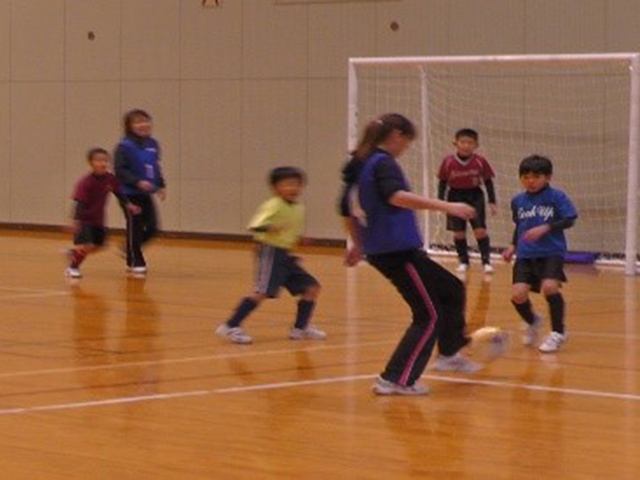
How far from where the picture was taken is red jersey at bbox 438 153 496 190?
752 inches

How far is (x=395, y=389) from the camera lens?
32.4 ft

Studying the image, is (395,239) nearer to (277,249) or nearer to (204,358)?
(204,358)

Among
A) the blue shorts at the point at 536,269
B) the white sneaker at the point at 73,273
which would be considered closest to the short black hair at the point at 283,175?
the blue shorts at the point at 536,269

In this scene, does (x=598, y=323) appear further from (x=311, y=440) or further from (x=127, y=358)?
(x=311, y=440)

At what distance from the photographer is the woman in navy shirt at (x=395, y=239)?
9828 mm

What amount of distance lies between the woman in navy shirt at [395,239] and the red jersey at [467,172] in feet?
29.7

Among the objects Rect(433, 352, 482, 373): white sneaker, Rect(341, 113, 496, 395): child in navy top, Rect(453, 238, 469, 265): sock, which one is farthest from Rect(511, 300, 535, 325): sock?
Rect(453, 238, 469, 265): sock

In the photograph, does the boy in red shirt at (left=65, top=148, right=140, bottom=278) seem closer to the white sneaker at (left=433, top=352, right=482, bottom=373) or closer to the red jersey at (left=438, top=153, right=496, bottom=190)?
the red jersey at (left=438, top=153, right=496, bottom=190)

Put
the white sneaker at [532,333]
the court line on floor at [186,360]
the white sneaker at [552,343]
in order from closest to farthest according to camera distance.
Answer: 1. the court line on floor at [186,360]
2. the white sneaker at [552,343]
3. the white sneaker at [532,333]

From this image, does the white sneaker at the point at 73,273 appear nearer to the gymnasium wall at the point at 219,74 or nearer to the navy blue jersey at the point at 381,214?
the gymnasium wall at the point at 219,74

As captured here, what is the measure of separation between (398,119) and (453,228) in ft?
32.1

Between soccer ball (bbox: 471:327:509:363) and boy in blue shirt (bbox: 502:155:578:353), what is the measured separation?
27.3 inches

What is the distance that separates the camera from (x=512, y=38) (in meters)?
22.0

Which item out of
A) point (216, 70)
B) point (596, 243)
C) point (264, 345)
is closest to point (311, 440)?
point (264, 345)
